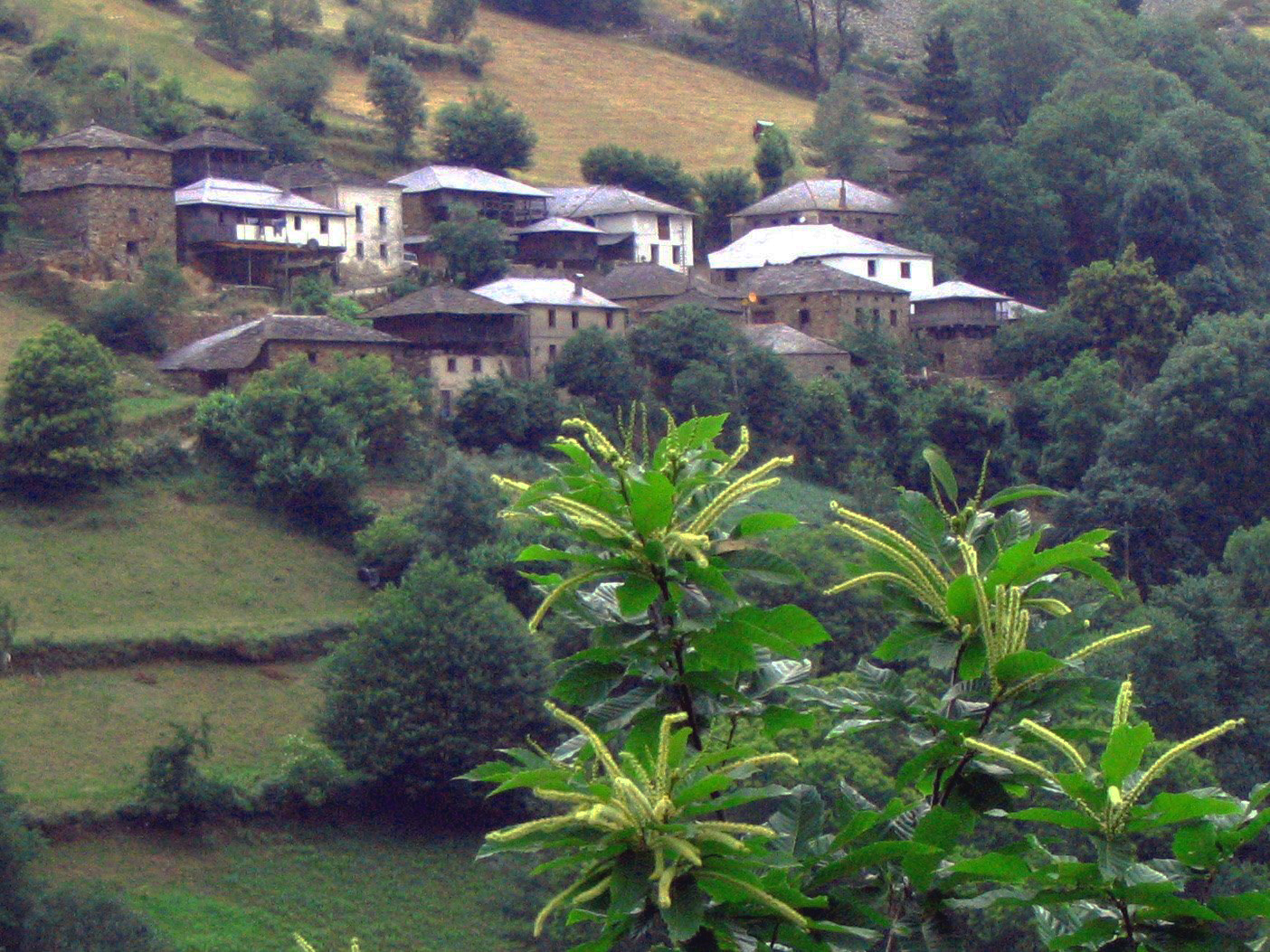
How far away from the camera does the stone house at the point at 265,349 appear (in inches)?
1641

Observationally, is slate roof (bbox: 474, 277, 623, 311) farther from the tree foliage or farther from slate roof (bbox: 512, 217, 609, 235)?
the tree foliage

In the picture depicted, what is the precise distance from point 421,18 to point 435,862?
56764mm

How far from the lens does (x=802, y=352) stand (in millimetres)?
49438

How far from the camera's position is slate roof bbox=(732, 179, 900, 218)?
197 ft

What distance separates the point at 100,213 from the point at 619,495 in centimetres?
4370

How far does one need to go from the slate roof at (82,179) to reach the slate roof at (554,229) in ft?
33.4

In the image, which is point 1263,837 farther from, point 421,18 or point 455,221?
point 421,18

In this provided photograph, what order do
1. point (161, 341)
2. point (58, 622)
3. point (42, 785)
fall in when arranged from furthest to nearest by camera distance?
point (161, 341), point (58, 622), point (42, 785)

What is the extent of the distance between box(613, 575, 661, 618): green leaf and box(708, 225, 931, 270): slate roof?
167 ft

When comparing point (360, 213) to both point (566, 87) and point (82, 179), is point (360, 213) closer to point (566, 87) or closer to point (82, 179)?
point (82, 179)

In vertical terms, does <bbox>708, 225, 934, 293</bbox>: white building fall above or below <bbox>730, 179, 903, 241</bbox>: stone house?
below

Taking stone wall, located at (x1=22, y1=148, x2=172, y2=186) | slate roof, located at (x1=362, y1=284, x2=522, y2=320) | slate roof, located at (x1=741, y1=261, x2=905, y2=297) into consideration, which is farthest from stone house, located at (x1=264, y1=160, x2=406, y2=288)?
slate roof, located at (x1=741, y1=261, x2=905, y2=297)

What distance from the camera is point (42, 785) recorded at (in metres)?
28.5

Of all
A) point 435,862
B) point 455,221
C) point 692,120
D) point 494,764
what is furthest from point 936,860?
point 692,120
